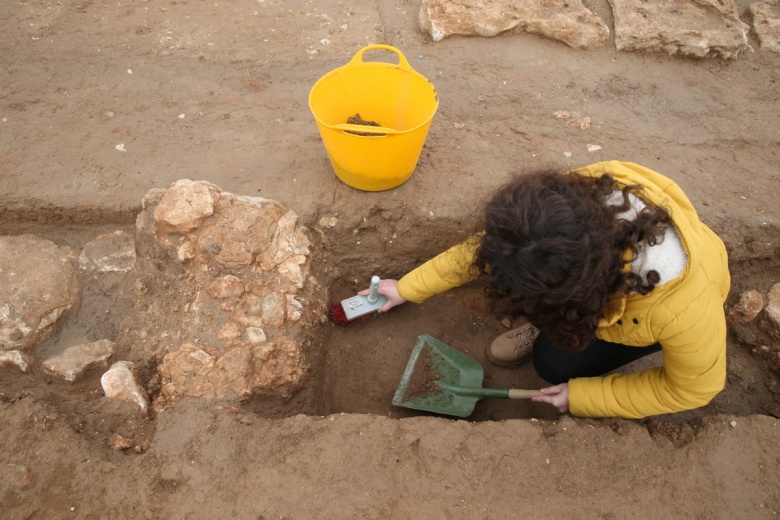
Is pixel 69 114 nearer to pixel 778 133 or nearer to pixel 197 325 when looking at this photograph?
pixel 197 325

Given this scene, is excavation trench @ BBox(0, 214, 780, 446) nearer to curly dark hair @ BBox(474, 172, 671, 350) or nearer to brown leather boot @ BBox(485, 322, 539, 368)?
brown leather boot @ BBox(485, 322, 539, 368)

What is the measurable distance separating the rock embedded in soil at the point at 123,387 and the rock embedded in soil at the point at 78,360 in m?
0.13

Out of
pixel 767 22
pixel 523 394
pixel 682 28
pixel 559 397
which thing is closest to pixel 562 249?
pixel 559 397

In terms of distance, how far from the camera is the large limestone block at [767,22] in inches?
133

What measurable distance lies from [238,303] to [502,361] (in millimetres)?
1287

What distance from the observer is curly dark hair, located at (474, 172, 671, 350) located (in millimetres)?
1222

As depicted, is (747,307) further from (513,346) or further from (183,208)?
(183,208)

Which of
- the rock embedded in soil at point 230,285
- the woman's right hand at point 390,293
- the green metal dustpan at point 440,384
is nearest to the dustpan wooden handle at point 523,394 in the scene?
the green metal dustpan at point 440,384

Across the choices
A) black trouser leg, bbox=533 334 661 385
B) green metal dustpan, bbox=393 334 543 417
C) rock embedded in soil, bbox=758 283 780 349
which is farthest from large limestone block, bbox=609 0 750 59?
green metal dustpan, bbox=393 334 543 417

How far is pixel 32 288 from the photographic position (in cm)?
210

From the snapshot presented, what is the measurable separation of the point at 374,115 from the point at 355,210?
1.65ft

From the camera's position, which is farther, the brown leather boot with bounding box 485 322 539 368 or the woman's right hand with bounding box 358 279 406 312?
the brown leather boot with bounding box 485 322 539 368

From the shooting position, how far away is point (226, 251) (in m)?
2.04

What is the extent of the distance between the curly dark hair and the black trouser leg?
0.50 metres
